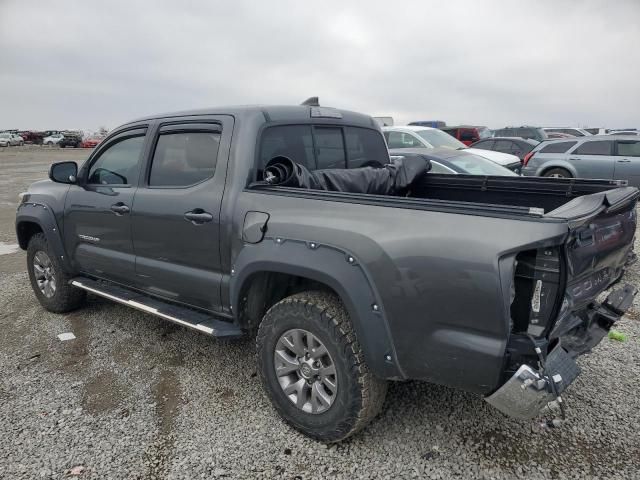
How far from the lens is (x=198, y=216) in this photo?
9.89 feet

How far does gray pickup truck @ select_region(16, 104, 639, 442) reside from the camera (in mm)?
2010

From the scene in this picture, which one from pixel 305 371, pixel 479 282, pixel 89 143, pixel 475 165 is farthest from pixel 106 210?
pixel 89 143

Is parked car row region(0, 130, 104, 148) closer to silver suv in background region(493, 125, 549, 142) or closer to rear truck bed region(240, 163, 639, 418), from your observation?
silver suv in background region(493, 125, 549, 142)

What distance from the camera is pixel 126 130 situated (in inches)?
150

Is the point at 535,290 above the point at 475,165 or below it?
above

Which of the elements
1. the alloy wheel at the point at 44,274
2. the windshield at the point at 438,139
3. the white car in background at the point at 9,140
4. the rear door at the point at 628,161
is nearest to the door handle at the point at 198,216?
the alloy wheel at the point at 44,274

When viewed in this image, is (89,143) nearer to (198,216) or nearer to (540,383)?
(198,216)

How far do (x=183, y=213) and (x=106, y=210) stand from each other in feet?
3.30

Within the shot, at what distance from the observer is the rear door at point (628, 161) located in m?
11.1

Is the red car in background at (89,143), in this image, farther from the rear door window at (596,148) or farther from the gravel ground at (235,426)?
the gravel ground at (235,426)

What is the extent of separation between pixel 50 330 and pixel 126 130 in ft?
6.48

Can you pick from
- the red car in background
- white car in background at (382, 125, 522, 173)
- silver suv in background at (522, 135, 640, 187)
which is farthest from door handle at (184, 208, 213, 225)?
the red car in background

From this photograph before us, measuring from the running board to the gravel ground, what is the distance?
48 centimetres

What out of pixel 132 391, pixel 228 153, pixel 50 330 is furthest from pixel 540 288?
pixel 50 330
